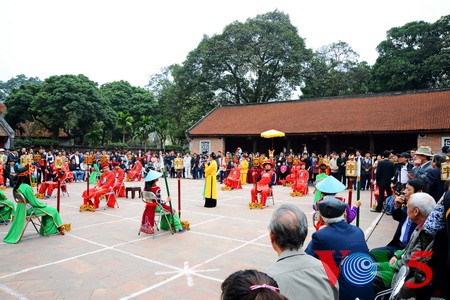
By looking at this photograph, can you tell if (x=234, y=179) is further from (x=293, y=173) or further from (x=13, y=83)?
(x=13, y=83)

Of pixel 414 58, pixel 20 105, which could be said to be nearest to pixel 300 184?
pixel 414 58

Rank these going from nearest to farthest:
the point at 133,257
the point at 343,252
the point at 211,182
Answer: the point at 343,252, the point at 133,257, the point at 211,182

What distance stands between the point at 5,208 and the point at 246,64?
2882 cm

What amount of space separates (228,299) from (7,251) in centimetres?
630

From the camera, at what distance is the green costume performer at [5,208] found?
8.27 metres

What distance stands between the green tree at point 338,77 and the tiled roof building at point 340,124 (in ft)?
31.2

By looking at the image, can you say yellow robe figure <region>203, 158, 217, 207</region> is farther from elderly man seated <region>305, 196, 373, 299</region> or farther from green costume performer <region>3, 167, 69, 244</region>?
elderly man seated <region>305, 196, 373, 299</region>

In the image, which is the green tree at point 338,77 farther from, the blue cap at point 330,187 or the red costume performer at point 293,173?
the blue cap at point 330,187

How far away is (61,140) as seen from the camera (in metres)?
35.9

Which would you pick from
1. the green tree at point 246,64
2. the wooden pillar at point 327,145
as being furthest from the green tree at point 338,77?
the wooden pillar at point 327,145

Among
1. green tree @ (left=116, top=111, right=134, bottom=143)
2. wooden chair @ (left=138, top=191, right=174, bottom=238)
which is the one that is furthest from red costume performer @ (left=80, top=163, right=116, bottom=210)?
green tree @ (left=116, top=111, right=134, bottom=143)

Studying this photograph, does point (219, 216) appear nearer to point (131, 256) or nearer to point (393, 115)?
point (131, 256)

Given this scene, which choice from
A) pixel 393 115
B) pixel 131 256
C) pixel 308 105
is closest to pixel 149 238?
pixel 131 256

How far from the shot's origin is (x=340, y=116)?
22.2m
